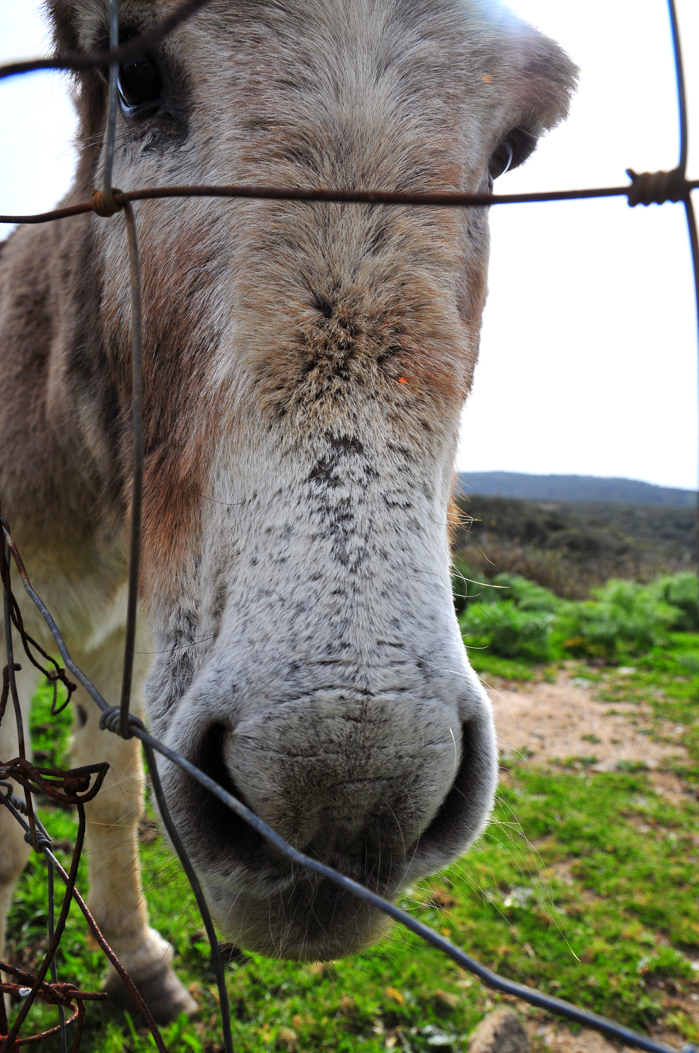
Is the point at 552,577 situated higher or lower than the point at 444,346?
lower

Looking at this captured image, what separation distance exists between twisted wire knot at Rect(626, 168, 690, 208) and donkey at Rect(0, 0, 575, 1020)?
55 centimetres

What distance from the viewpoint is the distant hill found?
38.3 meters

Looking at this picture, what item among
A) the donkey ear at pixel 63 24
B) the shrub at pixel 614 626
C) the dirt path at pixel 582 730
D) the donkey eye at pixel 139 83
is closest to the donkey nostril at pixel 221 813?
the donkey eye at pixel 139 83

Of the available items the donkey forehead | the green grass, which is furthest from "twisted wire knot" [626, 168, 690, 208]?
the green grass

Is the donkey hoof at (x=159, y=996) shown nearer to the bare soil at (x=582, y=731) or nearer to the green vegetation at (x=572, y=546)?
the bare soil at (x=582, y=731)

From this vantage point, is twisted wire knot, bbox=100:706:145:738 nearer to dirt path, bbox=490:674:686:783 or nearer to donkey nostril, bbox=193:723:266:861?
donkey nostril, bbox=193:723:266:861

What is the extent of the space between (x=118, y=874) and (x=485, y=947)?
6.93 ft

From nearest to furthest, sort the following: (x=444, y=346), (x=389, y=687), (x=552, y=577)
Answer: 1. (x=389, y=687)
2. (x=444, y=346)
3. (x=552, y=577)

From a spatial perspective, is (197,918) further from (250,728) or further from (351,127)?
(351,127)

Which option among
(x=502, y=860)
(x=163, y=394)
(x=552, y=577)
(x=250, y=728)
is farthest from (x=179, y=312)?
(x=552, y=577)

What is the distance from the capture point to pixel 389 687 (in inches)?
38.9

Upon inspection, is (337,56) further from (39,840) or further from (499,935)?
(499,935)

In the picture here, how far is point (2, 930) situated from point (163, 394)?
2517 millimetres

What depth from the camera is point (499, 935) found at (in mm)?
3646
